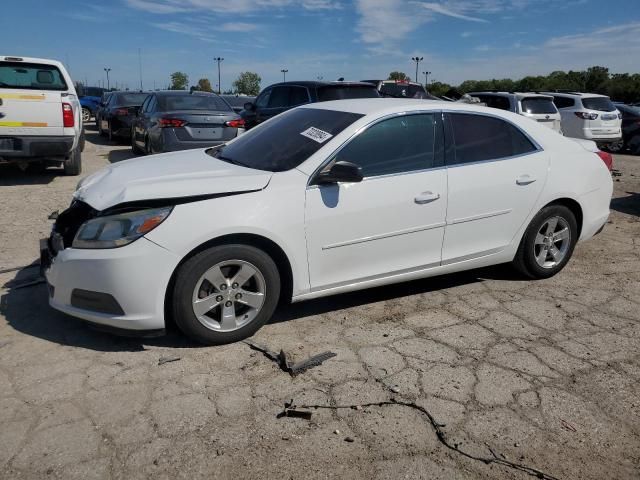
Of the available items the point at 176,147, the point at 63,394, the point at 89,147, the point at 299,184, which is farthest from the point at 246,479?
the point at 89,147

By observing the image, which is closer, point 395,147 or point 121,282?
point 121,282

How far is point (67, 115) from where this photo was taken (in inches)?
328

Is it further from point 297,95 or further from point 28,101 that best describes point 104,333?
point 297,95

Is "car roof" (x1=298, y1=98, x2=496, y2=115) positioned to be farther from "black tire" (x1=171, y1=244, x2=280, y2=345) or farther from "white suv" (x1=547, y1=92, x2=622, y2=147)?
"white suv" (x1=547, y1=92, x2=622, y2=147)

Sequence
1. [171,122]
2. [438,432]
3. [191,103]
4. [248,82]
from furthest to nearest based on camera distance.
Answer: [248,82] → [191,103] → [171,122] → [438,432]

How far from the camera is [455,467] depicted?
247 centimetres

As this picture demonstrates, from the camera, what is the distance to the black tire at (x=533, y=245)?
15.1ft

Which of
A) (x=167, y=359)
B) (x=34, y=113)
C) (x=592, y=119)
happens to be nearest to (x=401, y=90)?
(x=592, y=119)

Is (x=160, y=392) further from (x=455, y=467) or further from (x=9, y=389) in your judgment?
(x=455, y=467)

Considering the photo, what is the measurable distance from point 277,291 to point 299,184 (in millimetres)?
713

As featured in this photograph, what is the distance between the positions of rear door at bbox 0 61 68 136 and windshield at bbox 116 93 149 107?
6.42 metres

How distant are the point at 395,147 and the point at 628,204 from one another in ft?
18.9

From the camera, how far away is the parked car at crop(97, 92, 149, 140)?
14.4m

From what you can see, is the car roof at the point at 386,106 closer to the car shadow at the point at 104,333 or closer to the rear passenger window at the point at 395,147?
the rear passenger window at the point at 395,147
